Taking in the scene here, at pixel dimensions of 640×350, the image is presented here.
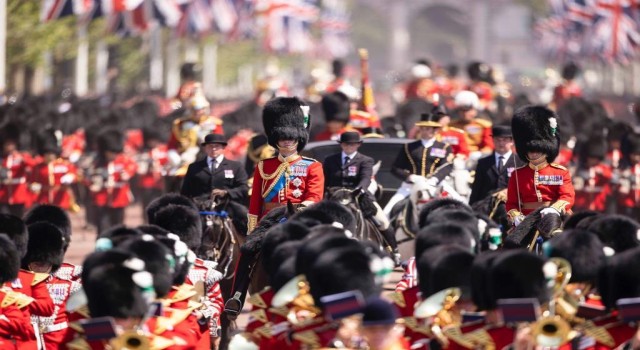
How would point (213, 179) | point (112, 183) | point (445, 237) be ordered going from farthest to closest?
point (112, 183)
point (213, 179)
point (445, 237)

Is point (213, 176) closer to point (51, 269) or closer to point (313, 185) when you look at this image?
point (313, 185)

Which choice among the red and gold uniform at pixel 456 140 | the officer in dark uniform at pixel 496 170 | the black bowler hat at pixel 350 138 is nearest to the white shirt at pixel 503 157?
the officer in dark uniform at pixel 496 170

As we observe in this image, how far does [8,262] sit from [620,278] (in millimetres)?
3291

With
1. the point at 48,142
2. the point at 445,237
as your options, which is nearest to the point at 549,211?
the point at 445,237

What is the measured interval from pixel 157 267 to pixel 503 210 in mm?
5673

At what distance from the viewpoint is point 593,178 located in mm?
21328

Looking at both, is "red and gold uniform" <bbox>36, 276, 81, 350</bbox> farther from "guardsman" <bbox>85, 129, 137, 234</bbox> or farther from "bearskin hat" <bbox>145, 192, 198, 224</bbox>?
"guardsman" <bbox>85, 129, 137, 234</bbox>

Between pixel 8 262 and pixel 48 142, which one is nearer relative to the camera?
pixel 8 262

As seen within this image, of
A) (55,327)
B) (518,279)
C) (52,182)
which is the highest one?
(518,279)

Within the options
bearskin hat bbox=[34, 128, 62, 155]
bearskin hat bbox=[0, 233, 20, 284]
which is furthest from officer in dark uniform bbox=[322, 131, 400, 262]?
bearskin hat bbox=[34, 128, 62, 155]

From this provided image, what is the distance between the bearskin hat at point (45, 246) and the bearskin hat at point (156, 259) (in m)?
1.67

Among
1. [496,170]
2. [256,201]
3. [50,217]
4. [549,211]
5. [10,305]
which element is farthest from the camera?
[496,170]

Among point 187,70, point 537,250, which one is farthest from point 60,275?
point 187,70

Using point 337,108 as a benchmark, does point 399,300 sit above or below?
below
